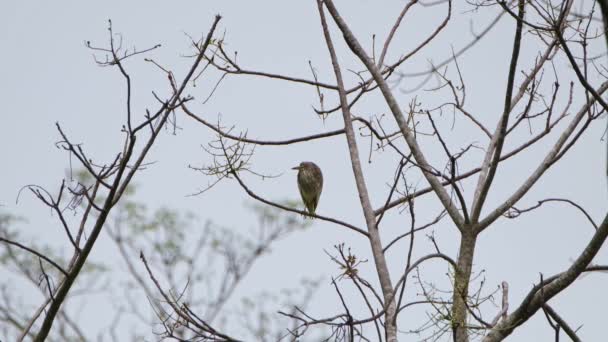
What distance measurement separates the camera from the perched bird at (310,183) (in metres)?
8.01

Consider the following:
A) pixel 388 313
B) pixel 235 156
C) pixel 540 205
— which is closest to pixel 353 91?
pixel 235 156

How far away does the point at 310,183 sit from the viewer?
26.7 feet

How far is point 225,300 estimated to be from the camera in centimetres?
1205

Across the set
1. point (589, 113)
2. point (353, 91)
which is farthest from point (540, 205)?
point (353, 91)

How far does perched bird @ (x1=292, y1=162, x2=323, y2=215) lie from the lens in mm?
8008

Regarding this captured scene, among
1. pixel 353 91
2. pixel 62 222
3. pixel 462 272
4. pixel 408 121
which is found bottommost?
pixel 462 272

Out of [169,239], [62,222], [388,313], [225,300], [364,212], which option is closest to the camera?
[62,222]

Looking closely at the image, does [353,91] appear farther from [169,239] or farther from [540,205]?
[169,239]

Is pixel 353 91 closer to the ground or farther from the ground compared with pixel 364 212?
farther from the ground

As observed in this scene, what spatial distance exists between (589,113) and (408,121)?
2.34 ft

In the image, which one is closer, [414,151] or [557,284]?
[557,284]

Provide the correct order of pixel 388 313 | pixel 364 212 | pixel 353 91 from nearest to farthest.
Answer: pixel 388 313 < pixel 364 212 < pixel 353 91

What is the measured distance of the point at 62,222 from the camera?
247 cm

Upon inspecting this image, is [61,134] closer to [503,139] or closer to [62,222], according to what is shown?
[62,222]
